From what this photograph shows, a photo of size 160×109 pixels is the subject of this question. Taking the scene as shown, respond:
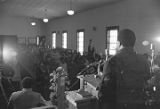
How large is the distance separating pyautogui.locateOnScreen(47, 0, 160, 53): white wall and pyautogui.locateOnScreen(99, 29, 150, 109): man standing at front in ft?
17.9

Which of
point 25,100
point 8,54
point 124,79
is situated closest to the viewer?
point 124,79

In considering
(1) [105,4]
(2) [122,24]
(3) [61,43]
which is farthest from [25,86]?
(3) [61,43]

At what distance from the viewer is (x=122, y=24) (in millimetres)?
8484

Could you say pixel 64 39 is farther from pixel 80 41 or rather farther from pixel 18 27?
pixel 18 27

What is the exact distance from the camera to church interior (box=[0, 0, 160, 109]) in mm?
2340

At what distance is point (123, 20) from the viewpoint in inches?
332

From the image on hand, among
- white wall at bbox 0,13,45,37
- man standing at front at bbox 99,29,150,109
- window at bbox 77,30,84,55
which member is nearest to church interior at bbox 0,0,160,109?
window at bbox 77,30,84,55

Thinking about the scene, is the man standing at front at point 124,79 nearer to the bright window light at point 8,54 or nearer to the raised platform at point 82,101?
the raised platform at point 82,101

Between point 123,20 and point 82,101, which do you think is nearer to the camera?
point 82,101

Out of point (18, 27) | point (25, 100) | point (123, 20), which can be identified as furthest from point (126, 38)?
point (18, 27)

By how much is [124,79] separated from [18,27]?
581 inches

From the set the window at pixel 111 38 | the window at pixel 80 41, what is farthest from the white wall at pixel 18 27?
the window at pixel 111 38

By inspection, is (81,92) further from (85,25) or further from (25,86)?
(85,25)

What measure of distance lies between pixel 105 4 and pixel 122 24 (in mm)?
1480
